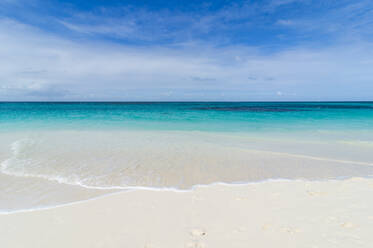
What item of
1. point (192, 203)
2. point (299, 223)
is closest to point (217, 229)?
point (192, 203)

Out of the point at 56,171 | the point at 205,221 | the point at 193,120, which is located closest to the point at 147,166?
the point at 56,171

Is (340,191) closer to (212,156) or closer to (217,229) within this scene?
(217,229)

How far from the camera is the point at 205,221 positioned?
3.71m

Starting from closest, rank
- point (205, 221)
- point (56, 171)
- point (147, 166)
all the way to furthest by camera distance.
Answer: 1. point (205, 221)
2. point (56, 171)
3. point (147, 166)

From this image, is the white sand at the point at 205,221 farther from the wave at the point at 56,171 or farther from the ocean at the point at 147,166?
the wave at the point at 56,171

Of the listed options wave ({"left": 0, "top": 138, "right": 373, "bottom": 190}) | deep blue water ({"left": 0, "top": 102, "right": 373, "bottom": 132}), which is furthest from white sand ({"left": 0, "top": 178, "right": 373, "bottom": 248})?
deep blue water ({"left": 0, "top": 102, "right": 373, "bottom": 132})

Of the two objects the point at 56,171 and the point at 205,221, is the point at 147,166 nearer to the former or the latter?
the point at 56,171

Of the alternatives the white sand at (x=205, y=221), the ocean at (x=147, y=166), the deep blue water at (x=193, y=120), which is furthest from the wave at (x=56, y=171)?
the deep blue water at (x=193, y=120)

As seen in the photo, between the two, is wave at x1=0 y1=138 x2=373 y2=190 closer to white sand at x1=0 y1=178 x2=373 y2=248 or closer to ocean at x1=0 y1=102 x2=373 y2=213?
ocean at x1=0 y1=102 x2=373 y2=213

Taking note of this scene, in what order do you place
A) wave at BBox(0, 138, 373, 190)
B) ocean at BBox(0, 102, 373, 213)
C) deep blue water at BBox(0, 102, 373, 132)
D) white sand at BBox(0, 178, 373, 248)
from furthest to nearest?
deep blue water at BBox(0, 102, 373, 132), wave at BBox(0, 138, 373, 190), ocean at BBox(0, 102, 373, 213), white sand at BBox(0, 178, 373, 248)

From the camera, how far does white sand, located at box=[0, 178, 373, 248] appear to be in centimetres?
320

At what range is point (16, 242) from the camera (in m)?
3.24

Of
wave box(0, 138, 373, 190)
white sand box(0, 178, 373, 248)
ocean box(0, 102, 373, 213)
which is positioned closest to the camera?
white sand box(0, 178, 373, 248)

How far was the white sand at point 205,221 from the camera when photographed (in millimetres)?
3199
